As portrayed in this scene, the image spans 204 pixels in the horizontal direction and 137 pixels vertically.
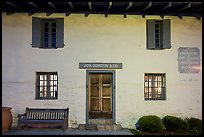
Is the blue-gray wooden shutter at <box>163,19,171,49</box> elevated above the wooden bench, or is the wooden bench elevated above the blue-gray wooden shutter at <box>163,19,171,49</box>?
the blue-gray wooden shutter at <box>163,19,171,49</box>

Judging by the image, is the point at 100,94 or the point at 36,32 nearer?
the point at 36,32

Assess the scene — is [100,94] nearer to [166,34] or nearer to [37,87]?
[37,87]

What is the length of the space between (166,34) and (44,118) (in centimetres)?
657

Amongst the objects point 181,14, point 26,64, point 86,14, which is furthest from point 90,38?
point 181,14

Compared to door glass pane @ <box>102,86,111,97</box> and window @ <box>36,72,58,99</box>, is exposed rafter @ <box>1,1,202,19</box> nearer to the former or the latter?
window @ <box>36,72,58,99</box>

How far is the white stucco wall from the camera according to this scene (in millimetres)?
12430

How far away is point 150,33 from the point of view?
502 inches

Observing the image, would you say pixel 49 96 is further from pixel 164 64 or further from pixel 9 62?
pixel 164 64

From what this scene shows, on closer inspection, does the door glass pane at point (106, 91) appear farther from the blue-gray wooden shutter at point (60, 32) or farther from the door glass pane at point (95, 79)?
the blue-gray wooden shutter at point (60, 32)

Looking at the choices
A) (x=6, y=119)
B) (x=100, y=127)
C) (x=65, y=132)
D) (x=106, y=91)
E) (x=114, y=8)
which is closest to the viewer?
(x=65, y=132)

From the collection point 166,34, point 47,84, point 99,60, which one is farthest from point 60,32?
point 166,34

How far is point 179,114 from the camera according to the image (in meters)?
12.6

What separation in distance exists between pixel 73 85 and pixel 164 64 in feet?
13.8

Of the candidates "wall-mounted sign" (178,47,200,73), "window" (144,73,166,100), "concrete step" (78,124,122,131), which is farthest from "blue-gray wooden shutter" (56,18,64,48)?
"wall-mounted sign" (178,47,200,73)
